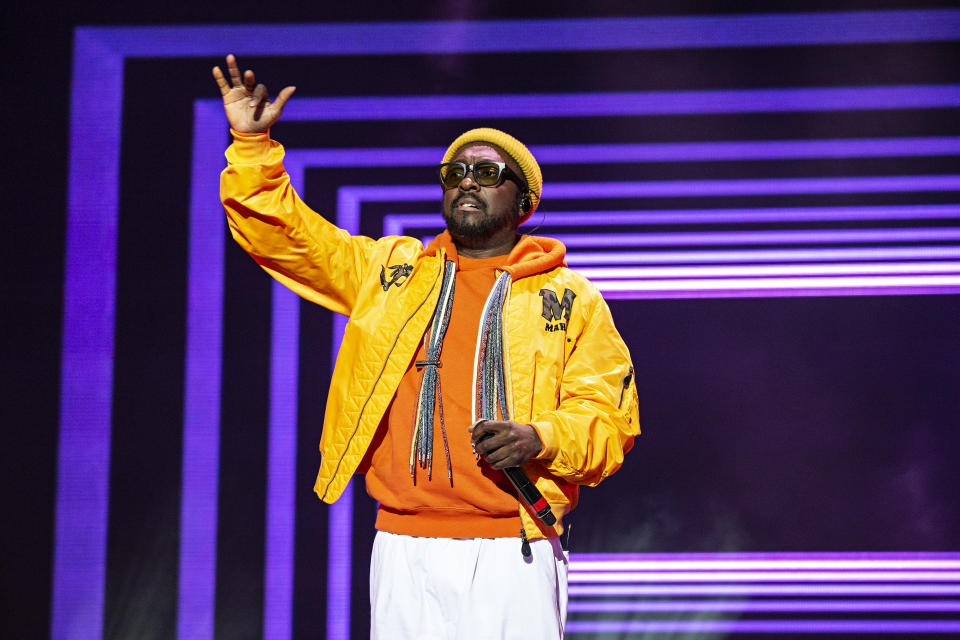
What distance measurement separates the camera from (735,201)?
2861 mm

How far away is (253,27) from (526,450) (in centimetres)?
199

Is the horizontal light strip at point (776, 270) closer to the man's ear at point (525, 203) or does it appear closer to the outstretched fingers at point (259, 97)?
the man's ear at point (525, 203)

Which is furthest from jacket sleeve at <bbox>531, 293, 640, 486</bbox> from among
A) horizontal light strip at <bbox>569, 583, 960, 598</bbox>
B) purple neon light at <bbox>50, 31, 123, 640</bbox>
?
purple neon light at <bbox>50, 31, 123, 640</bbox>

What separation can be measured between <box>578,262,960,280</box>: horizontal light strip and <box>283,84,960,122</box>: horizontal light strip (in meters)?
0.51

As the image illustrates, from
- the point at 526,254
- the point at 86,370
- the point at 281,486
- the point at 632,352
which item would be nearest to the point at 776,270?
the point at 632,352

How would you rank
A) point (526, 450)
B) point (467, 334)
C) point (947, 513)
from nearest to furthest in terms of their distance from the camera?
point (526, 450)
point (467, 334)
point (947, 513)

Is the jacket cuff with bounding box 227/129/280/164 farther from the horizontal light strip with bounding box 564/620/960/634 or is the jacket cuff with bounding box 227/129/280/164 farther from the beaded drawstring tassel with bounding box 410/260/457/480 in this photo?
the horizontal light strip with bounding box 564/620/960/634

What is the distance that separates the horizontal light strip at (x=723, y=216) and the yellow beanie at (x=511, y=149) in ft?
2.51

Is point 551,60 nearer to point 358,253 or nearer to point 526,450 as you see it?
point 358,253

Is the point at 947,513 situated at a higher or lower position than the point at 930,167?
lower

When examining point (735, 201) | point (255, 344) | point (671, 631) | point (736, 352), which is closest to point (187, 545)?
point (255, 344)

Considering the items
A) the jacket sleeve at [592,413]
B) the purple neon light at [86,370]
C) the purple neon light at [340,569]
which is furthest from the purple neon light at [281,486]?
the jacket sleeve at [592,413]

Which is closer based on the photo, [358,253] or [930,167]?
[358,253]

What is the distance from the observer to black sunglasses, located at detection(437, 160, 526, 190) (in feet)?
6.42
